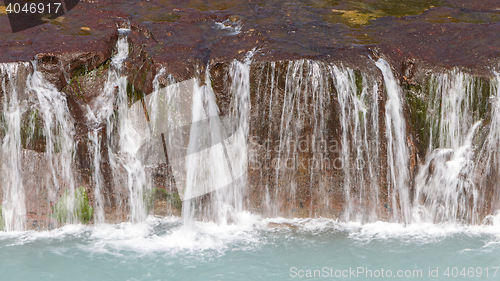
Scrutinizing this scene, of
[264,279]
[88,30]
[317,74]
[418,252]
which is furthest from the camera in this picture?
[88,30]

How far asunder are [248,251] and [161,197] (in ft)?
4.14

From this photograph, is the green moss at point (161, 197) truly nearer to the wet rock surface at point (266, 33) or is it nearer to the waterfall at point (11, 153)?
the wet rock surface at point (266, 33)

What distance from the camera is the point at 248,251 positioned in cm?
471

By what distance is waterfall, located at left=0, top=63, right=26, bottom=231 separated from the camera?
16.4 ft

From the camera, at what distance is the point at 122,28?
5.91 meters

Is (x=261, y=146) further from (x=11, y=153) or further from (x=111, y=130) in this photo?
(x=11, y=153)

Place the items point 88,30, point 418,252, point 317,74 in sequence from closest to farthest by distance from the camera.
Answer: point 418,252
point 317,74
point 88,30

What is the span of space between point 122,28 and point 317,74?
255cm

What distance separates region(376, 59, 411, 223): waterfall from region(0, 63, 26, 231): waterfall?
391cm

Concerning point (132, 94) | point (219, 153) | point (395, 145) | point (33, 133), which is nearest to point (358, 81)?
point (395, 145)

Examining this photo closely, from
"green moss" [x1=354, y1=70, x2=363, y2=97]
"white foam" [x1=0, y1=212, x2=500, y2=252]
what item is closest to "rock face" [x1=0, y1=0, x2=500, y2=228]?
"green moss" [x1=354, y1=70, x2=363, y2=97]

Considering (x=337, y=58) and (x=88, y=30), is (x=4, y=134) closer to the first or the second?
(x=88, y=30)

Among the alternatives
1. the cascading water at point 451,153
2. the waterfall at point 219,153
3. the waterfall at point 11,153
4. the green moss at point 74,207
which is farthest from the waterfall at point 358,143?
the waterfall at point 11,153

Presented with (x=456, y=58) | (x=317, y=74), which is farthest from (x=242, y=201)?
(x=456, y=58)
